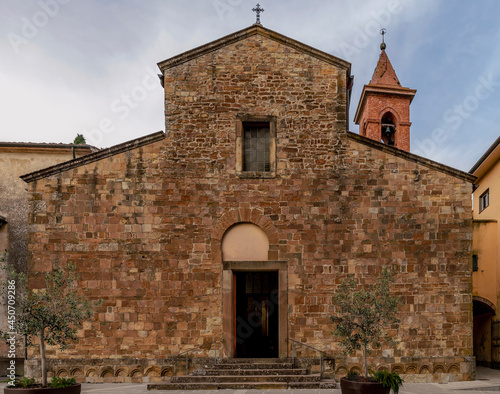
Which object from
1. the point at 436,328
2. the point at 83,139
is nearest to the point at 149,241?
the point at 436,328

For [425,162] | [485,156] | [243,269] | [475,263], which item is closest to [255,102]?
[243,269]

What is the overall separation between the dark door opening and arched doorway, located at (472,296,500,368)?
287 inches

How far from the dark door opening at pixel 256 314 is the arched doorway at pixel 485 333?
23.9ft

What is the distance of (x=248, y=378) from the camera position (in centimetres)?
1193

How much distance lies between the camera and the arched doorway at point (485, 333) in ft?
54.9

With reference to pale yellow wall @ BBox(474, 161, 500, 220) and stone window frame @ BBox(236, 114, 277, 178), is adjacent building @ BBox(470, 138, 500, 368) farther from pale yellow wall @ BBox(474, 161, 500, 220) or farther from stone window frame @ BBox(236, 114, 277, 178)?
stone window frame @ BBox(236, 114, 277, 178)

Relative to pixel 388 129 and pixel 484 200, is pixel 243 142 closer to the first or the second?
pixel 388 129

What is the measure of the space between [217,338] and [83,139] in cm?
1641

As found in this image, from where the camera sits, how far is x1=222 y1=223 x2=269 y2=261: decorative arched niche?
1345 cm

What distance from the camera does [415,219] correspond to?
1359 cm

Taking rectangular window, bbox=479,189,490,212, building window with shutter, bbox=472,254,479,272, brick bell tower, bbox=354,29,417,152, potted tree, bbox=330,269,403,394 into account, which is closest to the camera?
potted tree, bbox=330,269,403,394

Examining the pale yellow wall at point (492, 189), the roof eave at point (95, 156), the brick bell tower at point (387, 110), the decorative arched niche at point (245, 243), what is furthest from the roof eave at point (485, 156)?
the roof eave at point (95, 156)

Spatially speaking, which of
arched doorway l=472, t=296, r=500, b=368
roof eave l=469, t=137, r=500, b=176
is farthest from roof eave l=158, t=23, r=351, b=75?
arched doorway l=472, t=296, r=500, b=368

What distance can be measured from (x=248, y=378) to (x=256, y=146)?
6389mm
